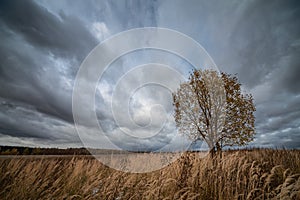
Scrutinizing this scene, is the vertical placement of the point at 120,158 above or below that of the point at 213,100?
below

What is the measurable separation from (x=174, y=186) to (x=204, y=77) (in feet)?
65.5

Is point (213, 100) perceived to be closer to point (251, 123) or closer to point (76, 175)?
point (251, 123)

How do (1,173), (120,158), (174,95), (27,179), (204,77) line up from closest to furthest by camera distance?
1. (27,179)
2. (1,173)
3. (120,158)
4. (204,77)
5. (174,95)

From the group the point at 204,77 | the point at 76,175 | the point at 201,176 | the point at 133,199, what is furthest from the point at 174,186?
the point at 204,77

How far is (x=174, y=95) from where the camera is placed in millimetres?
25734

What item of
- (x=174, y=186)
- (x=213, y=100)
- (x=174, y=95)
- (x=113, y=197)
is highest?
(x=174, y=95)

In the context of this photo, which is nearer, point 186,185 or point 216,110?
point 186,185

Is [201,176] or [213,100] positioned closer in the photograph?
[201,176]

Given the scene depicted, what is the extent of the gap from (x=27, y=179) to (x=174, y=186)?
5.90m

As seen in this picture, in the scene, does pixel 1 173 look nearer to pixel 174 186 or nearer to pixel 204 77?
pixel 174 186

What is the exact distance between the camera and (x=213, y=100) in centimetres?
2164

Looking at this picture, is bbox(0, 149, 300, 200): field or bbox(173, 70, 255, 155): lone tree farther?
bbox(173, 70, 255, 155): lone tree

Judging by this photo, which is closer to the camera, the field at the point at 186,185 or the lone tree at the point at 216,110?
the field at the point at 186,185

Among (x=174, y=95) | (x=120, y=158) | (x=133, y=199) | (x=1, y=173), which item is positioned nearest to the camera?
(x=133, y=199)
